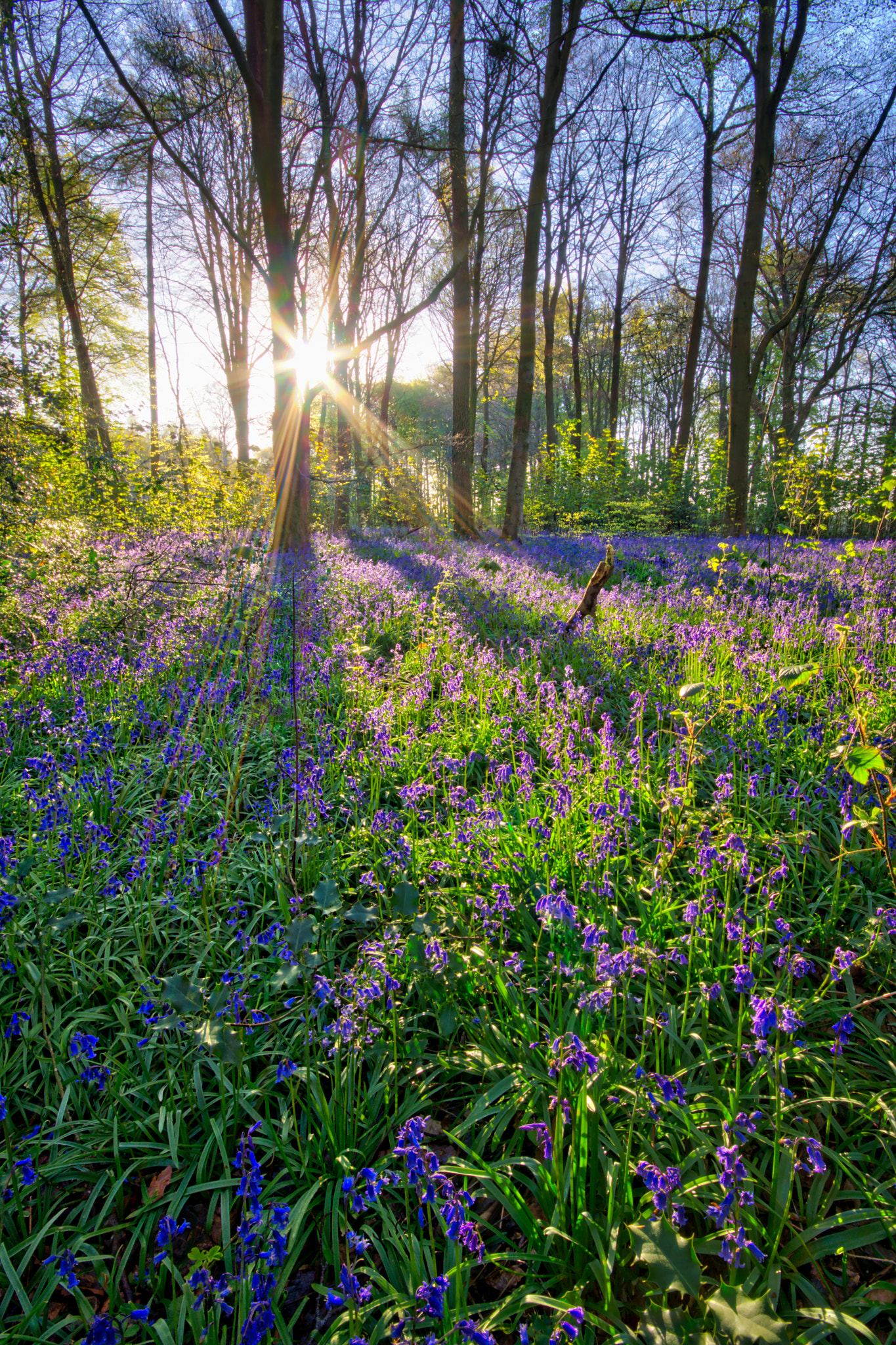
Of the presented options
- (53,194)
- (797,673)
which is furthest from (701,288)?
(797,673)

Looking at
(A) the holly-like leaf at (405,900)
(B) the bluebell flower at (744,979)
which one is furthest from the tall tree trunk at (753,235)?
(A) the holly-like leaf at (405,900)

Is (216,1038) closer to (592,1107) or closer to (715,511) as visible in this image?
(592,1107)

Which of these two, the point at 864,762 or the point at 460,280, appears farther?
the point at 460,280

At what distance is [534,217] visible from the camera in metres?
11.1

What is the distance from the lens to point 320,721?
3756 millimetres

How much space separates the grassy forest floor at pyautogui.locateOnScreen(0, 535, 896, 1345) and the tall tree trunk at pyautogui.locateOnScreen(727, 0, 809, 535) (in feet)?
30.6

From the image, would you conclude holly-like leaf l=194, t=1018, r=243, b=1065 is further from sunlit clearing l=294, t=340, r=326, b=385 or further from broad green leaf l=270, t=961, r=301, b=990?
sunlit clearing l=294, t=340, r=326, b=385

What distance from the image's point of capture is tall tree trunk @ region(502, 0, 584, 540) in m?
10.2

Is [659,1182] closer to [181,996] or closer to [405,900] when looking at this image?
[405,900]

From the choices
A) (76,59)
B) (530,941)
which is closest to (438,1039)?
(530,941)

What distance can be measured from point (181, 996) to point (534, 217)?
13.9m

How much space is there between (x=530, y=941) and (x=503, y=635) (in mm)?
3452

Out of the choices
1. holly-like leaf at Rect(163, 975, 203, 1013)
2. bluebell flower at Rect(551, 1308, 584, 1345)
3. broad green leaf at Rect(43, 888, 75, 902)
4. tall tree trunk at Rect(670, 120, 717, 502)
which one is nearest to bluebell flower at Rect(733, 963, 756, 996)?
bluebell flower at Rect(551, 1308, 584, 1345)

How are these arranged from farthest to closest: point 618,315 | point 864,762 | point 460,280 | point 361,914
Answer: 1. point 618,315
2. point 460,280
3. point 361,914
4. point 864,762
